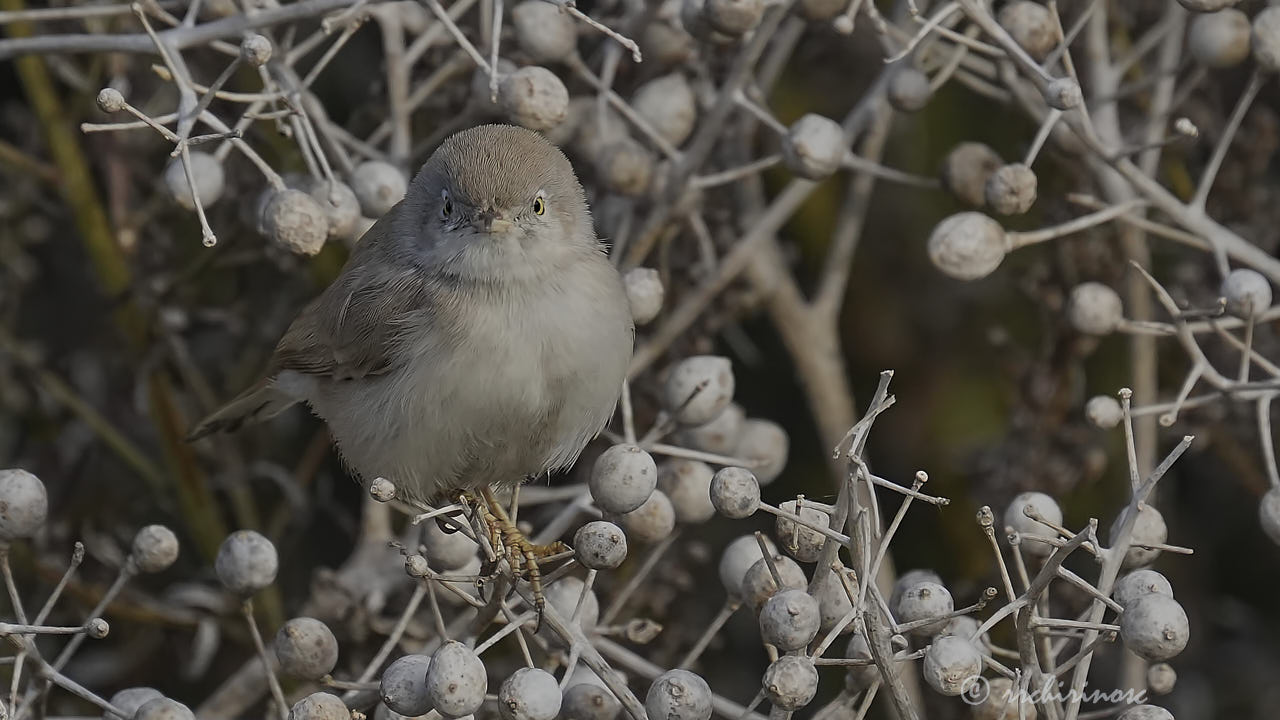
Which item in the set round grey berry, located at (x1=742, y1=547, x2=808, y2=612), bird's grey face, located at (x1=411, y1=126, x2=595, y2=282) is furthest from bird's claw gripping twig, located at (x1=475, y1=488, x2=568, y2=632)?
bird's grey face, located at (x1=411, y1=126, x2=595, y2=282)

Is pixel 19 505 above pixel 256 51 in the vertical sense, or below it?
below

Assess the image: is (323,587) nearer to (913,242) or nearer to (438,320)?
(438,320)

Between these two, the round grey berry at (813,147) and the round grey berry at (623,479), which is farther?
the round grey berry at (813,147)

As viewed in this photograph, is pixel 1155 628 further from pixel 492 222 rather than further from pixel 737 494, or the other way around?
pixel 492 222

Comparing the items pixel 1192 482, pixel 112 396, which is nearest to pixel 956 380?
pixel 1192 482

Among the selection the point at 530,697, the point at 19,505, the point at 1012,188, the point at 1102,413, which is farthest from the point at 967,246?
the point at 19,505

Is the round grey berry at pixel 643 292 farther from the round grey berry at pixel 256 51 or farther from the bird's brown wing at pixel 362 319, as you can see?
the round grey berry at pixel 256 51

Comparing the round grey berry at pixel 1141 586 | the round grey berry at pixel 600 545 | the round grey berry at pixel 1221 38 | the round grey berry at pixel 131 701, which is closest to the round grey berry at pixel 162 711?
the round grey berry at pixel 131 701
